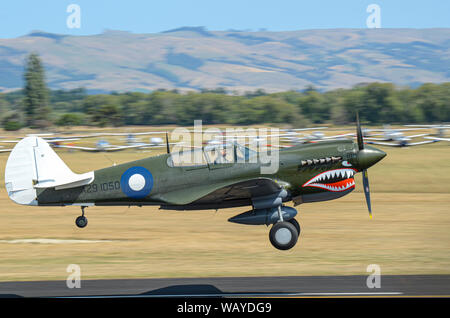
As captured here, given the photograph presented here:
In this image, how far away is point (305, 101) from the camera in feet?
224

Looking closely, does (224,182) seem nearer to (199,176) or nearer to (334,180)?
(199,176)

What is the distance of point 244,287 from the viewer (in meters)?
9.70

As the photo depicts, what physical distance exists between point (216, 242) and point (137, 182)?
2932 mm

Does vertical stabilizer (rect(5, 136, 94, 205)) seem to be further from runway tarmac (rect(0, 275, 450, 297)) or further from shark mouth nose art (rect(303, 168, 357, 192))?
shark mouth nose art (rect(303, 168, 357, 192))

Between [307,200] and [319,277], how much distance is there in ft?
6.31

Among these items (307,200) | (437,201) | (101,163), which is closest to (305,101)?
(101,163)

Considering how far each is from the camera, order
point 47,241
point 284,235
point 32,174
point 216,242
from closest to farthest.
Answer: point 284,235 < point 32,174 < point 216,242 < point 47,241

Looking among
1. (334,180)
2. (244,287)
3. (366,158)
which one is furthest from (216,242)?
(366,158)

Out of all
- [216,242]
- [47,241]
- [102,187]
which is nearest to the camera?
[102,187]

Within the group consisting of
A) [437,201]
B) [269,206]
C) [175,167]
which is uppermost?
[175,167]

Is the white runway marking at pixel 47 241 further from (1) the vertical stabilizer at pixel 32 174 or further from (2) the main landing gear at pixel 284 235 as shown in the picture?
(2) the main landing gear at pixel 284 235

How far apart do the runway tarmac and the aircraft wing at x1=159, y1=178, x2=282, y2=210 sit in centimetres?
176

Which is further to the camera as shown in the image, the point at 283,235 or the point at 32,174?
the point at 32,174
